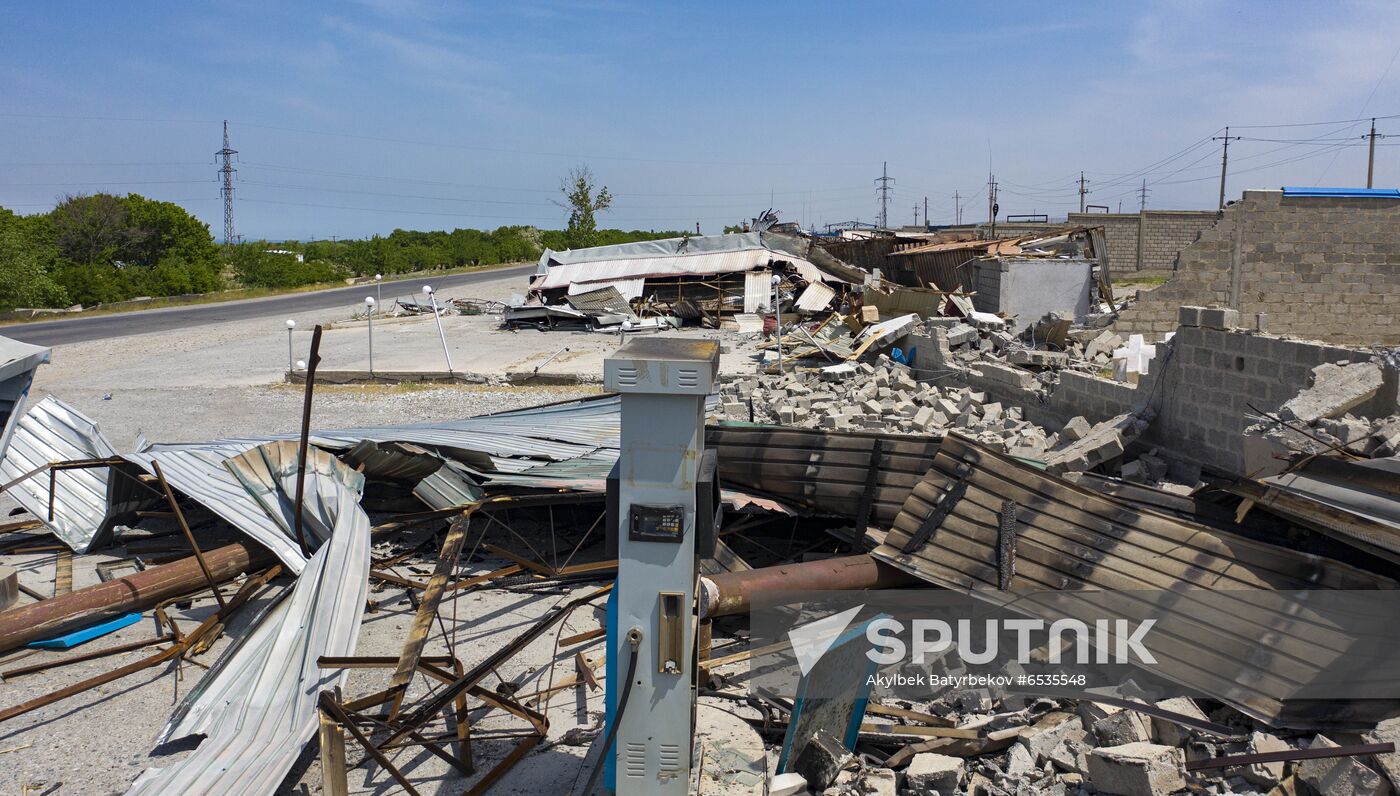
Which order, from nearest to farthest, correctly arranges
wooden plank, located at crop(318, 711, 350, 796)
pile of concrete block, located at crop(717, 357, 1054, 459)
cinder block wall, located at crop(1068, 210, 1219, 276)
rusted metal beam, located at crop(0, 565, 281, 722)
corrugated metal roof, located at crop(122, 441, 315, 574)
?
wooden plank, located at crop(318, 711, 350, 796)
rusted metal beam, located at crop(0, 565, 281, 722)
corrugated metal roof, located at crop(122, 441, 315, 574)
pile of concrete block, located at crop(717, 357, 1054, 459)
cinder block wall, located at crop(1068, 210, 1219, 276)

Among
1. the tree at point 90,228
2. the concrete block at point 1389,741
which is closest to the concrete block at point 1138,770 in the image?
the concrete block at point 1389,741

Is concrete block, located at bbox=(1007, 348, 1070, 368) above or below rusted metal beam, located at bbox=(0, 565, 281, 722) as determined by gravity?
above

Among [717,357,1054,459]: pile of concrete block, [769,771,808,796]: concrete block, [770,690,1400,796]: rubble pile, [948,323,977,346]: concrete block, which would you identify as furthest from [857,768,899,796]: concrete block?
[948,323,977,346]: concrete block

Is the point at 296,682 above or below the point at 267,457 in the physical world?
below

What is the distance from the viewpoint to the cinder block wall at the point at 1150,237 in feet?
102

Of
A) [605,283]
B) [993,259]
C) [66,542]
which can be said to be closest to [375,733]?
[66,542]

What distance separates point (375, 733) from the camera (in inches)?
186

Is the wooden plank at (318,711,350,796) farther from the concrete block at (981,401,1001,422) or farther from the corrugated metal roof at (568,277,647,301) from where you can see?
the corrugated metal roof at (568,277,647,301)

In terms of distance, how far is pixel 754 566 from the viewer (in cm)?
695

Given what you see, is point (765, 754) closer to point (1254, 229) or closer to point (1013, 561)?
point (1013, 561)

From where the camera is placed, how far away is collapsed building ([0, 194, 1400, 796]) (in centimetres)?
362

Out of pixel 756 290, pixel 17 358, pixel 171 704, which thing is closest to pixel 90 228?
pixel 756 290

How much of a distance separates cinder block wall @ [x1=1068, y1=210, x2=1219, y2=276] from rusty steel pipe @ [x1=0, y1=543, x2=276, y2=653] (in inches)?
1184

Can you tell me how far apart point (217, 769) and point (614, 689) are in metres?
1.79
